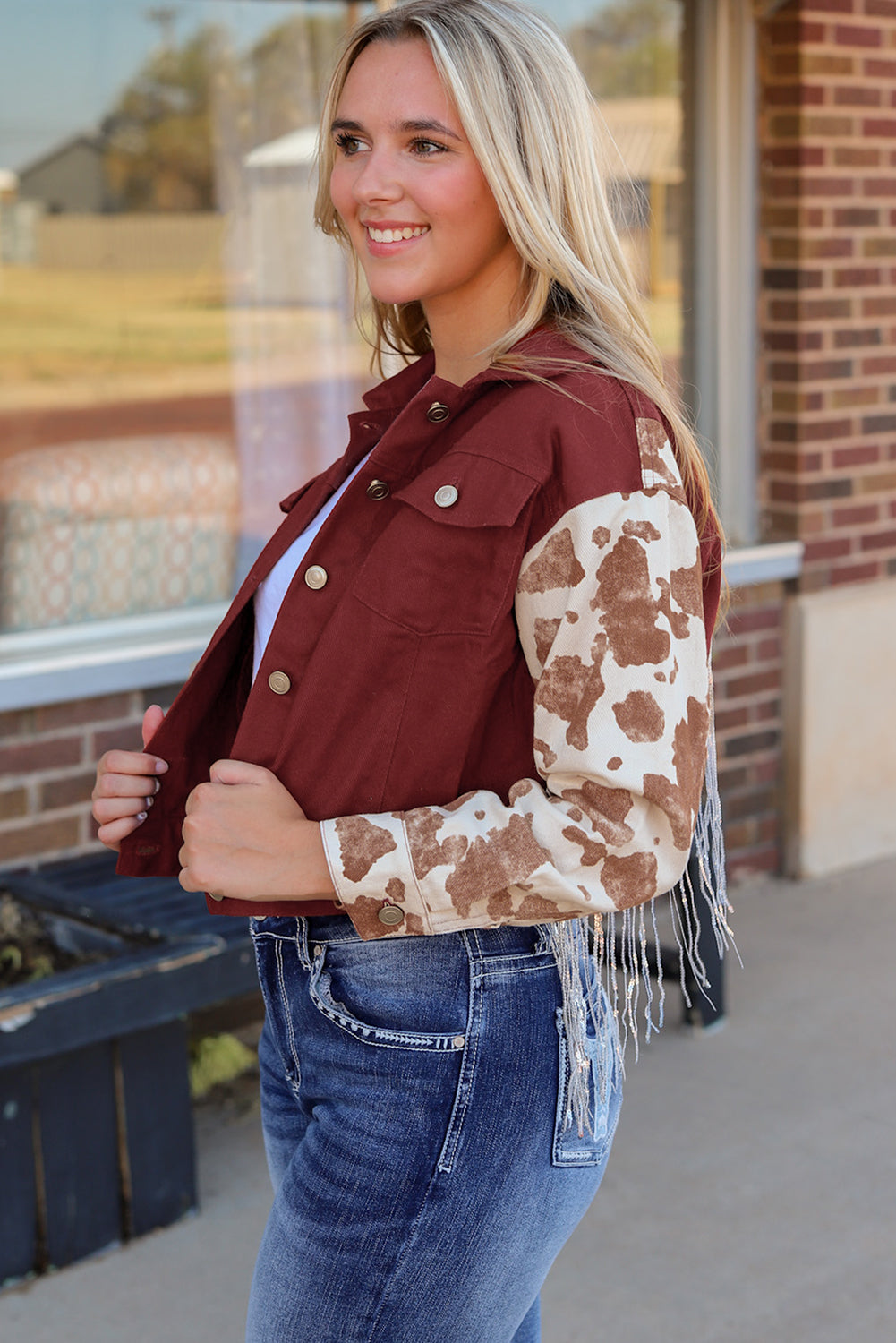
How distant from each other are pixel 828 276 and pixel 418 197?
381 cm

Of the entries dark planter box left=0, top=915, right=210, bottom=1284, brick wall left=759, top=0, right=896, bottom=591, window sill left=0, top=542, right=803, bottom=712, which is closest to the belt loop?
dark planter box left=0, top=915, right=210, bottom=1284

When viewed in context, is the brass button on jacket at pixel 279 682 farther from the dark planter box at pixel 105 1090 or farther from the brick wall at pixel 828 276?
the brick wall at pixel 828 276

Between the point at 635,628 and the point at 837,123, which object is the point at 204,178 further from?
the point at 635,628

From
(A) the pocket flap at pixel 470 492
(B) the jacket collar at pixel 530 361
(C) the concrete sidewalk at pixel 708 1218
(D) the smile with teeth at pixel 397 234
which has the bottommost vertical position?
(C) the concrete sidewalk at pixel 708 1218

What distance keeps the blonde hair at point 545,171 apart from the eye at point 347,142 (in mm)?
104

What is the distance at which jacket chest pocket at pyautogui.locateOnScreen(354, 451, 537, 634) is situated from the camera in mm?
1398

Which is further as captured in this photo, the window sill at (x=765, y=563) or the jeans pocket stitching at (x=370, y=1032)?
the window sill at (x=765, y=563)

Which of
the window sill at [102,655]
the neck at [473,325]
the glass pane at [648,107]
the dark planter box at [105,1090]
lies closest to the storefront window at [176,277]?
the glass pane at [648,107]

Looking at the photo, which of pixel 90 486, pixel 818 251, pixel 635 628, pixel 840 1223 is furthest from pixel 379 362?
pixel 818 251

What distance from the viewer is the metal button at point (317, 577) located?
1.53m

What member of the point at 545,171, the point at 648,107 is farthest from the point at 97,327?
the point at 545,171

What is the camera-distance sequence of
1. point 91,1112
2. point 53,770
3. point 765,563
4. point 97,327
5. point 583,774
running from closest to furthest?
point 583,774
point 91,1112
point 53,770
point 765,563
point 97,327

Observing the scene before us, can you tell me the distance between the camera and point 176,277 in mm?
5535

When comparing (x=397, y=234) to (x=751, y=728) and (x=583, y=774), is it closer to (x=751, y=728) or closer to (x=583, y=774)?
(x=583, y=774)
